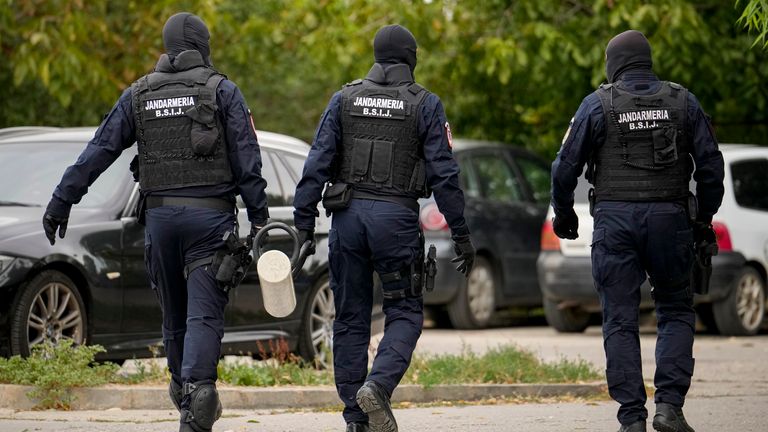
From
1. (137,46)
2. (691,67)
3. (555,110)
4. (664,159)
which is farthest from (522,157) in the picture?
(664,159)

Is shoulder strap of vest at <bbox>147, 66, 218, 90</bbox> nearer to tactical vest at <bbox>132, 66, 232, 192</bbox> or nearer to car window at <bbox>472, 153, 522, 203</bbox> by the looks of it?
tactical vest at <bbox>132, 66, 232, 192</bbox>

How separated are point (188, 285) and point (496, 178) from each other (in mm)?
8769

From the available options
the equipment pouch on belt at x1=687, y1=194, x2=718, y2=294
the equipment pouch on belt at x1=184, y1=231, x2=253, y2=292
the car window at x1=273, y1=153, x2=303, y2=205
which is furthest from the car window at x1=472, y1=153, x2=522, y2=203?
the equipment pouch on belt at x1=184, y1=231, x2=253, y2=292

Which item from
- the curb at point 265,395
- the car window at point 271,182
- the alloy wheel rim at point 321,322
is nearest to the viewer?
the curb at point 265,395

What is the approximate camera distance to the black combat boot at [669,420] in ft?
23.5

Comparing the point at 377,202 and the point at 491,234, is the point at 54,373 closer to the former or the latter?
the point at 377,202

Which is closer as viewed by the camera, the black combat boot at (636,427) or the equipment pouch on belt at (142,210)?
the black combat boot at (636,427)

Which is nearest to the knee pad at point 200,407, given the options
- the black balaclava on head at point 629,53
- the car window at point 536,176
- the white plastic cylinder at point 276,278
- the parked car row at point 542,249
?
the white plastic cylinder at point 276,278

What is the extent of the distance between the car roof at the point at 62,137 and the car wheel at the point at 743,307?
476 centimetres

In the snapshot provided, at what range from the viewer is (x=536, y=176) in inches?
642

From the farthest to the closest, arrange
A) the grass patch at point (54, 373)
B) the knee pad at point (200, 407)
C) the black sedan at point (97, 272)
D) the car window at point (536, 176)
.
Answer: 1. the car window at point (536, 176)
2. the black sedan at point (97, 272)
3. the grass patch at point (54, 373)
4. the knee pad at point (200, 407)

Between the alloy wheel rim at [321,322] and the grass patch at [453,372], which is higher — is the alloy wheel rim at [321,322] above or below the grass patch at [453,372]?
above

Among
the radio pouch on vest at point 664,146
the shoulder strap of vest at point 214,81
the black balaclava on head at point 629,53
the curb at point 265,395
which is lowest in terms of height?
the curb at point 265,395

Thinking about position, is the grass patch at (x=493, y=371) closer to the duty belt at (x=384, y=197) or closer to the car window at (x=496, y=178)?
the duty belt at (x=384, y=197)
